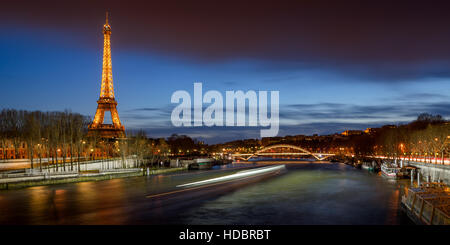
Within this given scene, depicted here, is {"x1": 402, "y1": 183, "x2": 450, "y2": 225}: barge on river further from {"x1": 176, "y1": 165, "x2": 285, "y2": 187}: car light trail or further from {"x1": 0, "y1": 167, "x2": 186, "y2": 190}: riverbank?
{"x1": 0, "y1": 167, "x2": 186, "y2": 190}: riverbank

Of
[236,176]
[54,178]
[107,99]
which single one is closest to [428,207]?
[236,176]

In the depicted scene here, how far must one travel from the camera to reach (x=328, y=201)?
33.3 meters

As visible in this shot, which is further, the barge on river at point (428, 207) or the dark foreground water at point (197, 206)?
the dark foreground water at point (197, 206)

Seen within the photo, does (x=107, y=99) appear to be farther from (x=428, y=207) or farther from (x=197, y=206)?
(x=428, y=207)

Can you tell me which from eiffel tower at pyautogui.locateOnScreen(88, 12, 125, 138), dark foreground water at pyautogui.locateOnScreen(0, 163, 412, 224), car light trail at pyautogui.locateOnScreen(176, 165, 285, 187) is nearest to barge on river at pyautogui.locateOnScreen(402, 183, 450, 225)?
dark foreground water at pyautogui.locateOnScreen(0, 163, 412, 224)

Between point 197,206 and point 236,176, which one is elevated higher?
point 197,206

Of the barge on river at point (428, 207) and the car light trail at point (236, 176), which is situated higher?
the barge on river at point (428, 207)

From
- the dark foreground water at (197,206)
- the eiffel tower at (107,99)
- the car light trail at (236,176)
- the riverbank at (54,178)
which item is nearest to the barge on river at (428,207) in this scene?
the dark foreground water at (197,206)

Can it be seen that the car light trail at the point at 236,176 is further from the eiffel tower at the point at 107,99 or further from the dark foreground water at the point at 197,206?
the eiffel tower at the point at 107,99
